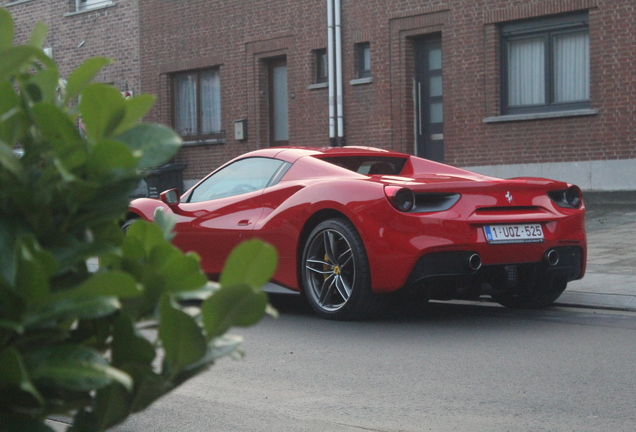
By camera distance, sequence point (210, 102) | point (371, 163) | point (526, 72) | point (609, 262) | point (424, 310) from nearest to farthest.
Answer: point (424, 310), point (371, 163), point (609, 262), point (526, 72), point (210, 102)

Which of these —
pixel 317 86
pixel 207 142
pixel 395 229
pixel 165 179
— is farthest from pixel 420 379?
pixel 165 179

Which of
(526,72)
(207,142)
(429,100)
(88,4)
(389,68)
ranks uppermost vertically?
(88,4)

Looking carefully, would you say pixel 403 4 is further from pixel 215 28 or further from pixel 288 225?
pixel 288 225

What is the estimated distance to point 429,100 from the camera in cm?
1844

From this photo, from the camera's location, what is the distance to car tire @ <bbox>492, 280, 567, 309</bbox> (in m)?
7.83

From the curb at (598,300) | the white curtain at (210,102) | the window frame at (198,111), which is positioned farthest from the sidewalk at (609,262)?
the white curtain at (210,102)

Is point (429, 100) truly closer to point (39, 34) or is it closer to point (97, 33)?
point (97, 33)

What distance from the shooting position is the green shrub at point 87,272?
1229 millimetres

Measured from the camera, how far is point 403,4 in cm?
1812

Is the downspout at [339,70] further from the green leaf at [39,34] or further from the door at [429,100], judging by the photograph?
the green leaf at [39,34]

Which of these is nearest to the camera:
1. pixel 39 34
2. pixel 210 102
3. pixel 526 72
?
pixel 39 34

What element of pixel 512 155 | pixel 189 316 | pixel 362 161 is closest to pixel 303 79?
pixel 512 155

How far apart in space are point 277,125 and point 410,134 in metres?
3.95

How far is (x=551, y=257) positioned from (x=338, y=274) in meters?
1.57
